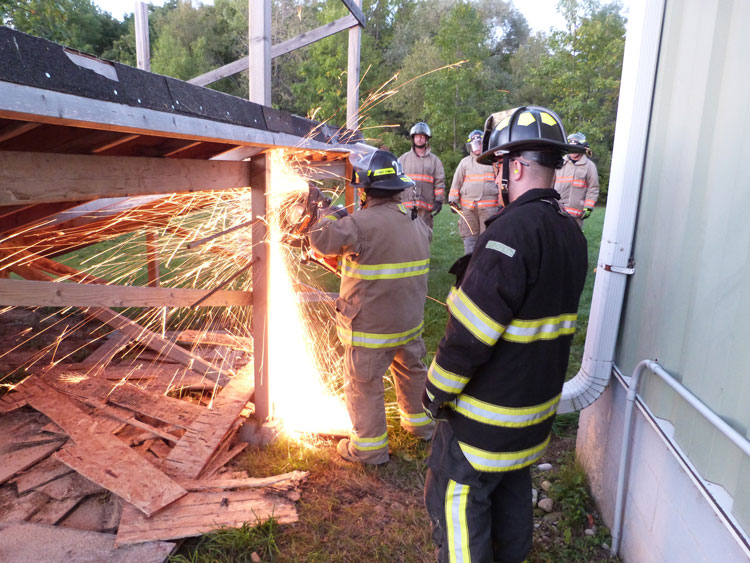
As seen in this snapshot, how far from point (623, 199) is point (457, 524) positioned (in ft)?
6.45

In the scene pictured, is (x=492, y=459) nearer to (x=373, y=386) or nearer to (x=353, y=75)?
(x=373, y=386)

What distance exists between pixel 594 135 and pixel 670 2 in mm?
27626

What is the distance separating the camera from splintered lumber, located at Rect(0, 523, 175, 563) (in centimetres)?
284

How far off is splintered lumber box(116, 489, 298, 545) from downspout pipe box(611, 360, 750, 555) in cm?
191

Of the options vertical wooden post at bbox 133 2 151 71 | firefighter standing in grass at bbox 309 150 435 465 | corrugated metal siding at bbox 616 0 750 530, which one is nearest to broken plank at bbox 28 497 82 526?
firefighter standing in grass at bbox 309 150 435 465

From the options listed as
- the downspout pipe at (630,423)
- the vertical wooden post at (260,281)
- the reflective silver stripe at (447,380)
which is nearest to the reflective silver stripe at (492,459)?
the reflective silver stripe at (447,380)

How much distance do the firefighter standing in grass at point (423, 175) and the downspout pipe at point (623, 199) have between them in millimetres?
5720

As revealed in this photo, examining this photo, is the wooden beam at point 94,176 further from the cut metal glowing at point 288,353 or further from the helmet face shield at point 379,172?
the helmet face shield at point 379,172

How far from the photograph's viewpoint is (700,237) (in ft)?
7.39

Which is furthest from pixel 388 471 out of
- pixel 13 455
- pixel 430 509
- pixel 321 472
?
pixel 13 455

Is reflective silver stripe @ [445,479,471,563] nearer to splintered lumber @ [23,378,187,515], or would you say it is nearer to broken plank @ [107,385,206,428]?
splintered lumber @ [23,378,187,515]

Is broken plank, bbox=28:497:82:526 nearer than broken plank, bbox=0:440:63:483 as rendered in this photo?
Yes

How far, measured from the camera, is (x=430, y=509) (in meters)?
2.46

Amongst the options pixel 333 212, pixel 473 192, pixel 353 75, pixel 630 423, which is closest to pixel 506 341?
pixel 630 423
